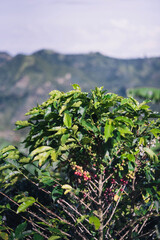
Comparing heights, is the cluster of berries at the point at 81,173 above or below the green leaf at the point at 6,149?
below

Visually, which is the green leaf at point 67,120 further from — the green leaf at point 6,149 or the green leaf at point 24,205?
the green leaf at point 24,205

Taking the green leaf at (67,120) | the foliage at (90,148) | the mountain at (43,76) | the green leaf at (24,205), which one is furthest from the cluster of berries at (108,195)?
the mountain at (43,76)

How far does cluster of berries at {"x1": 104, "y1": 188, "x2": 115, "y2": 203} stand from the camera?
186cm

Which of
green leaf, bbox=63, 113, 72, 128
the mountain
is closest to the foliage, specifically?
green leaf, bbox=63, 113, 72, 128

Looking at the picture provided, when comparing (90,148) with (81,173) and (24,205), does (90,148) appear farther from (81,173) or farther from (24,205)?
(24,205)

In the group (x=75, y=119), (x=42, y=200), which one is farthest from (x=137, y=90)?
(x=75, y=119)

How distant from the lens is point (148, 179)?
1.80 meters

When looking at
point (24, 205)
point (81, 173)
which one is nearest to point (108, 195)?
point (81, 173)

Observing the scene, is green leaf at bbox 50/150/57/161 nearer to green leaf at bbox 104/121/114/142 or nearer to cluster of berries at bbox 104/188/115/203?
green leaf at bbox 104/121/114/142

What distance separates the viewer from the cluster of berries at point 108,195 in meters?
1.86

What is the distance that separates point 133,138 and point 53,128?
0.55 metres

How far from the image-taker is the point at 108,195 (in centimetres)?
191

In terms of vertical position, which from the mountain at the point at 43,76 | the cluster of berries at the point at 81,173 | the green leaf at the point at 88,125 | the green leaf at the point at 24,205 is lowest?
the green leaf at the point at 24,205

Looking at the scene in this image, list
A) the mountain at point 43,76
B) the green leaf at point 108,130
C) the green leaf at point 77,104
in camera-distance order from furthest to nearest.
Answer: the mountain at point 43,76, the green leaf at point 77,104, the green leaf at point 108,130
